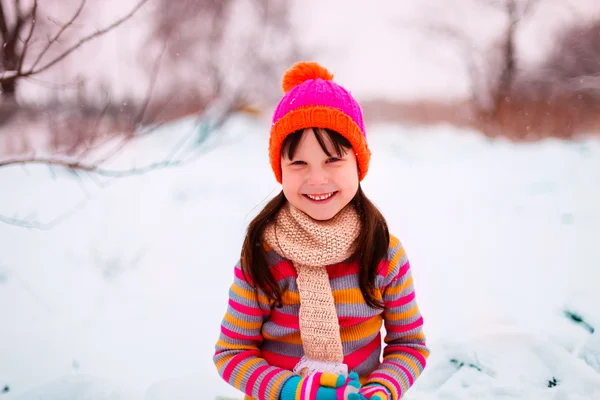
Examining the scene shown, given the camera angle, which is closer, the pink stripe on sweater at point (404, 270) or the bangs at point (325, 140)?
the bangs at point (325, 140)

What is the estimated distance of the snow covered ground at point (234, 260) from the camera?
1.54 metres

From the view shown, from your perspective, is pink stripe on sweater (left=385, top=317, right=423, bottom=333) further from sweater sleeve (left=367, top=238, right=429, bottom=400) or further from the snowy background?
the snowy background

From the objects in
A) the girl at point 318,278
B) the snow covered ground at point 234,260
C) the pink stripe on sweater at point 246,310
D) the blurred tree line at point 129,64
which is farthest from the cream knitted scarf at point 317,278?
the blurred tree line at point 129,64

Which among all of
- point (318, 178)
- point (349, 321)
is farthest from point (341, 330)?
point (318, 178)

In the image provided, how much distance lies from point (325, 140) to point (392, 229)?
4.52ft

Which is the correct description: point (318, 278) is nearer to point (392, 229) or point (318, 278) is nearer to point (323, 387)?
point (323, 387)

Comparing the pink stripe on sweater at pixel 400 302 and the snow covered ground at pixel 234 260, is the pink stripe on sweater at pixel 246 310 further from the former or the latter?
the snow covered ground at pixel 234 260

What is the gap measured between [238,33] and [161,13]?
0.38 metres

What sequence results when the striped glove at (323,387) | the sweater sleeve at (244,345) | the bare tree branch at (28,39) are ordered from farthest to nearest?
the bare tree branch at (28,39)
the sweater sleeve at (244,345)
the striped glove at (323,387)

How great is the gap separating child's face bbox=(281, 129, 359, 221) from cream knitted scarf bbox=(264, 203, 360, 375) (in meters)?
0.04

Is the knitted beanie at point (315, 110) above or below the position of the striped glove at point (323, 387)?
above

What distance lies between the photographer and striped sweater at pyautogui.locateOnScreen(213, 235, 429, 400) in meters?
0.96

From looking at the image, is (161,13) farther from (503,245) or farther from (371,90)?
(503,245)

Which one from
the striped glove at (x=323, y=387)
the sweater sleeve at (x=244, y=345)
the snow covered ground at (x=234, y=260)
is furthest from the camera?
the snow covered ground at (x=234, y=260)
